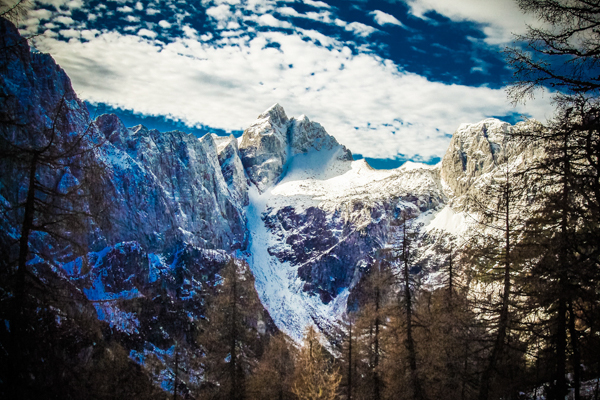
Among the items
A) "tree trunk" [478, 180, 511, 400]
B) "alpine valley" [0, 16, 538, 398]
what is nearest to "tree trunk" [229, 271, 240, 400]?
"tree trunk" [478, 180, 511, 400]

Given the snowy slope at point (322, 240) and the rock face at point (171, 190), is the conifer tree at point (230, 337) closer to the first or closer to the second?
the rock face at point (171, 190)

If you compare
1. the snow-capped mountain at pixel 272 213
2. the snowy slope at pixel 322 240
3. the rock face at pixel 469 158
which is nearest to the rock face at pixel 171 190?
the snow-capped mountain at pixel 272 213

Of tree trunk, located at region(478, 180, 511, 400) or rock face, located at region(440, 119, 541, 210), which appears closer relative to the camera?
tree trunk, located at region(478, 180, 511, 400)

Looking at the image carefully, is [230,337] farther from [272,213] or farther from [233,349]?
[272,213]

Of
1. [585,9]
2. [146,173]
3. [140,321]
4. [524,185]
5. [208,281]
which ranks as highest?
[146,173]

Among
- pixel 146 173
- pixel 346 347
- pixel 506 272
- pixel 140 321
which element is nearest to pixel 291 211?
pixel 146 173

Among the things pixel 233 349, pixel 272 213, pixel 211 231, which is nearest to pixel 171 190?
pixel 211 231

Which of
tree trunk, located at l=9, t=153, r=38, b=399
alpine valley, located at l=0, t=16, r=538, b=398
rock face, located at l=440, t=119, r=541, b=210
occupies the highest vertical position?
rock face, located at l=440, t=119, r=541, b=210

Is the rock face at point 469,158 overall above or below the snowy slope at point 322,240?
above

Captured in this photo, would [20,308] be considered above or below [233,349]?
below

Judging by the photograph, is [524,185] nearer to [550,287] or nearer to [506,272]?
[550,287]

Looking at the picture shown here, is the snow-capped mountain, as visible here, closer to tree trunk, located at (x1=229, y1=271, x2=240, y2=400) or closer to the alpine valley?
the alpine valley
